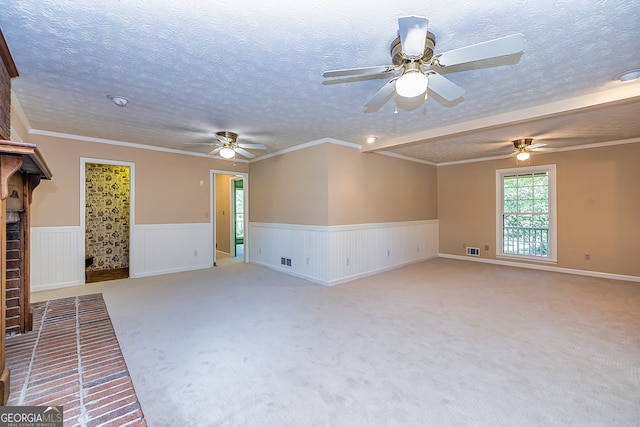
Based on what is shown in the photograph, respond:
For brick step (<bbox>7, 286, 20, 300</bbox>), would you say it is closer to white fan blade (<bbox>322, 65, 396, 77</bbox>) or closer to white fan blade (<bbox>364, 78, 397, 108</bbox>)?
→ white fan blade (<bbox>322, 65, 396, 77</bbox>)

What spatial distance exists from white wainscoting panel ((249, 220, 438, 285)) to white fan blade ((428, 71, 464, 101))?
2893mm

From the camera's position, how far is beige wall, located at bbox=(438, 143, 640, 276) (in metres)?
4.88

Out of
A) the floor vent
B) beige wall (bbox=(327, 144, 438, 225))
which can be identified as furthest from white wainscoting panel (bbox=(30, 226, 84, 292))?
the floor vent

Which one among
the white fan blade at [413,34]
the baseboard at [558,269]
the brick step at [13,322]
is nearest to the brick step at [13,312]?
the brick step at [13,322]

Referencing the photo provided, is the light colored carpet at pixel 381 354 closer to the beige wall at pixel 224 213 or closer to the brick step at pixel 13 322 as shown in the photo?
the brick step at pixel 13 322

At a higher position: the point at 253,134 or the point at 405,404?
the point at 253,134

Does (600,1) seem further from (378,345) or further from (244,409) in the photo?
(244,409)

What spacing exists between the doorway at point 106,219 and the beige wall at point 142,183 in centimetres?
84

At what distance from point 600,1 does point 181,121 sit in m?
4.07

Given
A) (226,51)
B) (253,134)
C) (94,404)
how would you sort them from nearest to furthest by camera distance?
(94,404) → (226,51) → (253,134)

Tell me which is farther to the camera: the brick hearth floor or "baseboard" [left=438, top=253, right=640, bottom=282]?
"baseboard" [left=438, top=253, right=640, bottom=282]

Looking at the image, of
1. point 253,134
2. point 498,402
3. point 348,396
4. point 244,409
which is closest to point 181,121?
point 253,134

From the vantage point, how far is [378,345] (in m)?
2.59

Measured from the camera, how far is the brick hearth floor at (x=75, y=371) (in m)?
1.70
